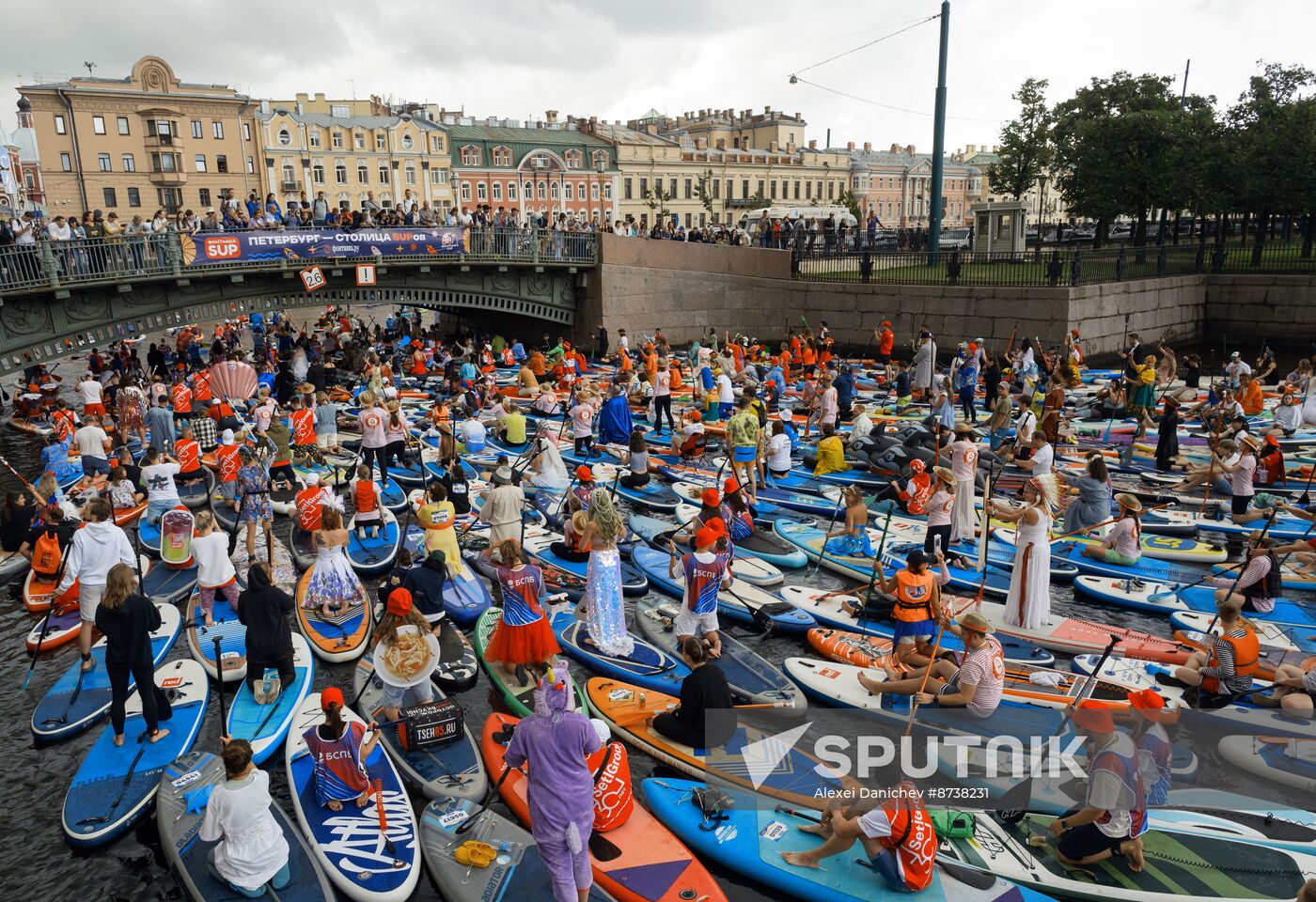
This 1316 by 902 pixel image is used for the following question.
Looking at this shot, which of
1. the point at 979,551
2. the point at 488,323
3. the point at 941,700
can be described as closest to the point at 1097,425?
the point at 979,551

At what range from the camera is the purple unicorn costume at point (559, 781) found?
20.1 ft

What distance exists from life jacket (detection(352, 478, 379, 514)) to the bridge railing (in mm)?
12597

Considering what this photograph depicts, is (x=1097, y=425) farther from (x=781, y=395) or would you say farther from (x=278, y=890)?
(x=278, y=890)

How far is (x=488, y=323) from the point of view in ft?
132

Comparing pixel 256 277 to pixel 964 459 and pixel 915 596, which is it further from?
pixel 915 596

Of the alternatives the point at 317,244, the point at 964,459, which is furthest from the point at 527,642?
the point at 317,244

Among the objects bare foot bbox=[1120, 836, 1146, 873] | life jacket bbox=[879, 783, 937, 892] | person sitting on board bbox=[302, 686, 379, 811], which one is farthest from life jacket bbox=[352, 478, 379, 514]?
bare foot bbox=[1120, 836, 1146, 873]

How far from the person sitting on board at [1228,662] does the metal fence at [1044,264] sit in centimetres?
2205

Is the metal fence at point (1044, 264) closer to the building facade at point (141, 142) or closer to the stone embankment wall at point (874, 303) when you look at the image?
the stone embankment wall at point (874, 303)

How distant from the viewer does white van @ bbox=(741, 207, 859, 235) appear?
149ft

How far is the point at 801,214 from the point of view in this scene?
157 feet

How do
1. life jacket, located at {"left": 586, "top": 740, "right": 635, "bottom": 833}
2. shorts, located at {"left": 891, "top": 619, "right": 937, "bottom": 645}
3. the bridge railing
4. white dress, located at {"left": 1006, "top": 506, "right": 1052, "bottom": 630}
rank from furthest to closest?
the bridge railing, white dress, located at {"left": 1006, "top": 506, "right": 1052, "bottom": 630}, shorts, located at {"left": 891, "top": 619, "right": 937, "bottom": 645}, life jacket, located at {"left": 586, "top": 740, "right": 635, "bottom": 833}

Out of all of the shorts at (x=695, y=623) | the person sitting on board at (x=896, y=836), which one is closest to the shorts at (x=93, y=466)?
the shorts at (x=695, y=623)

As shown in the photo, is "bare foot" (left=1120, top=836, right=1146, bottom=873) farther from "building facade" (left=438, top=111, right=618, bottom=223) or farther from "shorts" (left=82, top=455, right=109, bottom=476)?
"building facade" (left=438, top=111, right=618, bottom=223)
